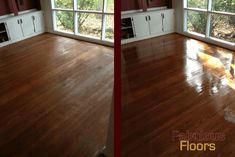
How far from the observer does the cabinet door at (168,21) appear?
84cm

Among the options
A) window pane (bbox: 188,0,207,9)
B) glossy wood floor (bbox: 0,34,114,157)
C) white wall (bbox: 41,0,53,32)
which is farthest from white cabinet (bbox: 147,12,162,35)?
white wall (bbox: 41,0,53,32)

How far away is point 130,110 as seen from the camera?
1074mm

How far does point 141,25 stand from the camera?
86 centimetres

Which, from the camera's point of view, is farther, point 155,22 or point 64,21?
point 64,21

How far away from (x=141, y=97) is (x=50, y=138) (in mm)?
505

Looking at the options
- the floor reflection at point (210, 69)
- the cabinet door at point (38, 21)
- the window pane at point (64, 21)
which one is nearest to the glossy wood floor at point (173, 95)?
the floor reflection at point (210, 69)

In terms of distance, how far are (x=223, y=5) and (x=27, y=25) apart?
70cm

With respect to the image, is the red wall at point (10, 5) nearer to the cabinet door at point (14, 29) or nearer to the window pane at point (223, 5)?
the cabinet door at point (14, 29)

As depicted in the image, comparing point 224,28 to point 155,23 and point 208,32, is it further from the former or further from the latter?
point 155,23

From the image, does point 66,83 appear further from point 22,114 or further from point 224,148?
point 224,148

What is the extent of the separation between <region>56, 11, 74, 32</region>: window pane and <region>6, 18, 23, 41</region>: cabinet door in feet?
0.49

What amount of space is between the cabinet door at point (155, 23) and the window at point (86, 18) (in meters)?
0.14

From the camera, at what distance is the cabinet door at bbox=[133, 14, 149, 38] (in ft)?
2.72

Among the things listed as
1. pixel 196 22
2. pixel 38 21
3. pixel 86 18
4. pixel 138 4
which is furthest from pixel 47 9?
pixel 196 22
